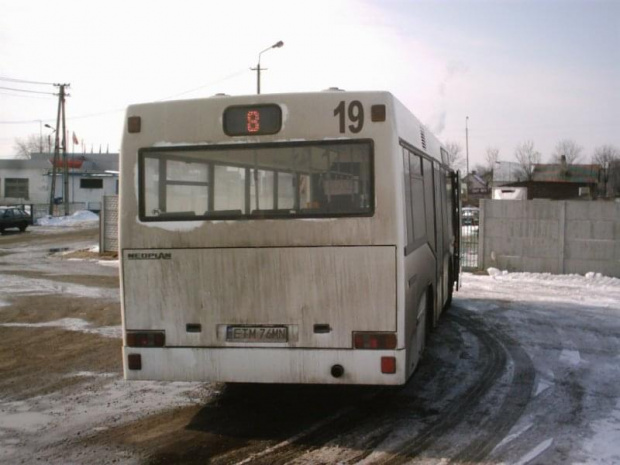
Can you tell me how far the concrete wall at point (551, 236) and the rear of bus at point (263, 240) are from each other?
42.7 feet

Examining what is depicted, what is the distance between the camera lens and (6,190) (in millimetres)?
79188

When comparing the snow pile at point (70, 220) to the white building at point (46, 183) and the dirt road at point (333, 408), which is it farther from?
A: the dirt road at point (333, 408)

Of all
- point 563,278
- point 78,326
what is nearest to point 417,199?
point 78,326

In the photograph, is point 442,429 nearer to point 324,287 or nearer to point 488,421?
point 488,421

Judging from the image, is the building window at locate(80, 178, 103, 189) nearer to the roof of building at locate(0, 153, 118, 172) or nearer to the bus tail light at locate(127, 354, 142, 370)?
the roof of building at locate(0, 153, 118, 172)

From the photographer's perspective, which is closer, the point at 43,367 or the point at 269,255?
the point at 269,255

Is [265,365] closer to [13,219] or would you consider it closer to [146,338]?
[146,338]

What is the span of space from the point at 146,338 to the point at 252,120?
226 cm

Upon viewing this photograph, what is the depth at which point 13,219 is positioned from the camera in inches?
1640

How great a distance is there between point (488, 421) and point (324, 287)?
2119 millimetres

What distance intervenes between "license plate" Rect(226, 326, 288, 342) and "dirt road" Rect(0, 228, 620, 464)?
0.89 m

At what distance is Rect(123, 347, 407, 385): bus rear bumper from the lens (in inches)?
222

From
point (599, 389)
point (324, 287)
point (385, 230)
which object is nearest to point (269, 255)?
point (324, 287)

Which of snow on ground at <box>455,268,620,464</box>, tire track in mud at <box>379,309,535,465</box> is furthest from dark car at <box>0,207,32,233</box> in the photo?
tire track in mud at <box>379,309,535,465</box>
